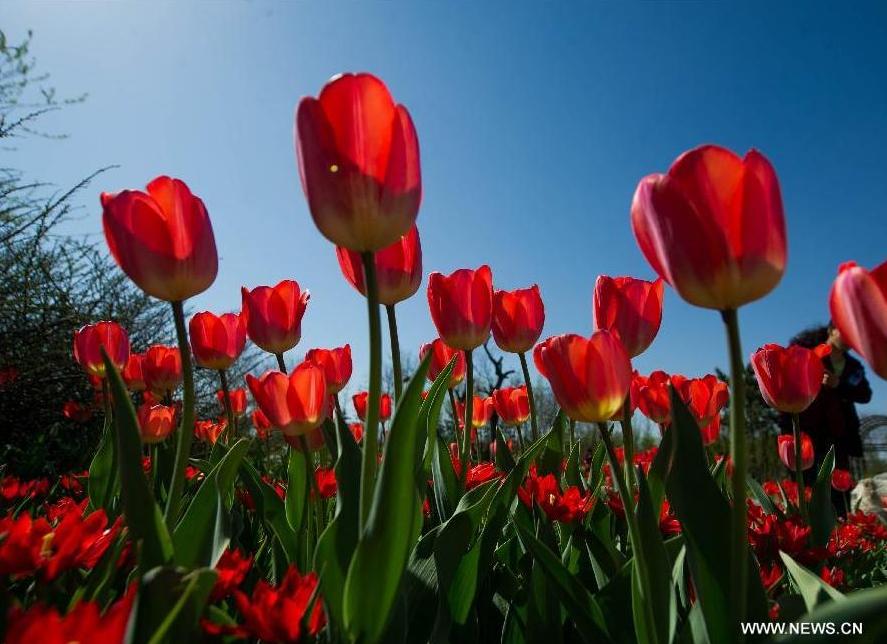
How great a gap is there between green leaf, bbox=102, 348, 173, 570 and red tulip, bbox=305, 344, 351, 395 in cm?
74

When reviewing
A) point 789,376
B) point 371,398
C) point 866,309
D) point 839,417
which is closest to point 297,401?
point 371,398

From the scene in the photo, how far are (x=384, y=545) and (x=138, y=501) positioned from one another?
0.29 metres

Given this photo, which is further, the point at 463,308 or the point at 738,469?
the point at 463,308

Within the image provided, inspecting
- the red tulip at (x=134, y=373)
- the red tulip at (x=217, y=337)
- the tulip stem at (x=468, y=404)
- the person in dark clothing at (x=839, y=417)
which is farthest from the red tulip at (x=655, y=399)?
the person in dark clothing at (x=839, y=417)

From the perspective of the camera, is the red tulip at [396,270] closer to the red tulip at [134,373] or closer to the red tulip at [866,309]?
the red tulip at [866,309]

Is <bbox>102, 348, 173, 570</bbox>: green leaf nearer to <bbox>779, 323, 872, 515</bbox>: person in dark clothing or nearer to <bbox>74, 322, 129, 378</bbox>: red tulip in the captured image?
<bbox>74, 322, 129, 378</bbox>: red tulip

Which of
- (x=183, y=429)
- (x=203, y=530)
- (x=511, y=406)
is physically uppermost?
(x=511, y=406)

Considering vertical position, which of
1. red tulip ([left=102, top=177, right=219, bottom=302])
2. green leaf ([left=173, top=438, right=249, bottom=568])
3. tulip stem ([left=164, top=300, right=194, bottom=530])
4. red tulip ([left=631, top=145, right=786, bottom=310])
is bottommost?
green leaf ([left=173, top=438, right=249, bottom=568])

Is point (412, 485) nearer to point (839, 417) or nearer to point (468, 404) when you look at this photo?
point (468, 404)

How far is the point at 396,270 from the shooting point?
1.05m

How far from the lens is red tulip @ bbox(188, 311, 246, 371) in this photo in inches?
53.3

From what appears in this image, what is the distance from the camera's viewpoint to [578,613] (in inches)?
31.6

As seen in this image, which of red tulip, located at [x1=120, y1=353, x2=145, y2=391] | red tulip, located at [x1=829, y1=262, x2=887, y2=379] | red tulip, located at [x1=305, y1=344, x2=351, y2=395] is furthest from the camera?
red tulip, located at [x1=120, y1=353, x2=145, y2=391]

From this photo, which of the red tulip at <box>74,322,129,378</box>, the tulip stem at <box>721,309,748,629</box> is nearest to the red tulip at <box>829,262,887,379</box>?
the tulip stem at <box>721,309,748,629</box>
